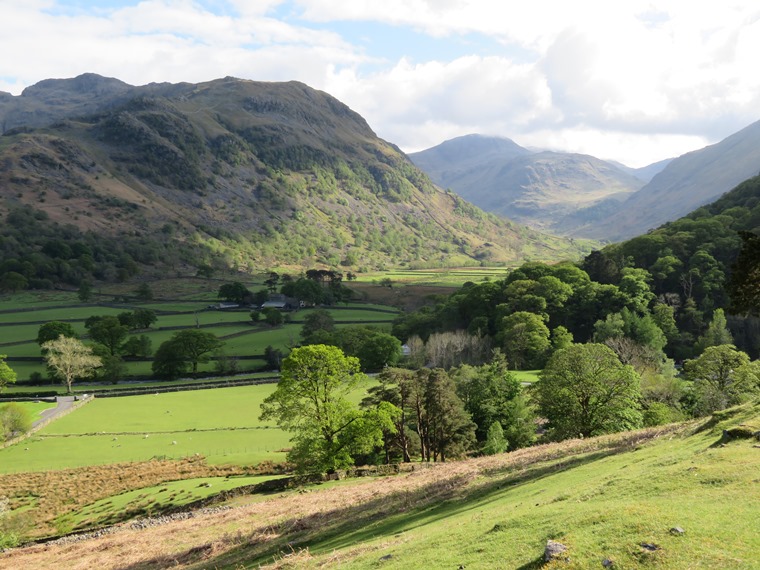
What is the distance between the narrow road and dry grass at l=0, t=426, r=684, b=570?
41091mm

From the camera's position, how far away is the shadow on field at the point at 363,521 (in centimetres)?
2314

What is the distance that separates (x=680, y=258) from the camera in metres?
108

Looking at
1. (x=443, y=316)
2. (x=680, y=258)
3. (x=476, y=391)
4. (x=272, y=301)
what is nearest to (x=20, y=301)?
(x=272, y=301)

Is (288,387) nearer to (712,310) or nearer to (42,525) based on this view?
(42,525)

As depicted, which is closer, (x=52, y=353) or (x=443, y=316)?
(x=52, y=353)

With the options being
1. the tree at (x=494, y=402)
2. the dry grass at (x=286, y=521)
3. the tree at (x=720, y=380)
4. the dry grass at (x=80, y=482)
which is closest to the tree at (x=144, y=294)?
the dry grass at (x=80, y=482)

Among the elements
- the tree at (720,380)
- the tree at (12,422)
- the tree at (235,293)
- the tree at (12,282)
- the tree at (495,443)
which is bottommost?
the tree at (495,443)

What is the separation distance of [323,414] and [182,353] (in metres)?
64.5

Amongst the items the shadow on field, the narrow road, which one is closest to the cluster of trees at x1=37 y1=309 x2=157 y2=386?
the narrow road

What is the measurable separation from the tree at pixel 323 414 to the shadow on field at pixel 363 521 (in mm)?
14440

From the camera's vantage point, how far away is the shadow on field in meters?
23.1

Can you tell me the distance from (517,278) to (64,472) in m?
86.9

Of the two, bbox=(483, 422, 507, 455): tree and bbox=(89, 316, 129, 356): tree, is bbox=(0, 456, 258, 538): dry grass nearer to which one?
bbox=(483, 422, 507, 455): tree

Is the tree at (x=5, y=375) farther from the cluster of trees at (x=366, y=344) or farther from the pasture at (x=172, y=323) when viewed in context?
the cluster of trees at (x=366, y=344)
